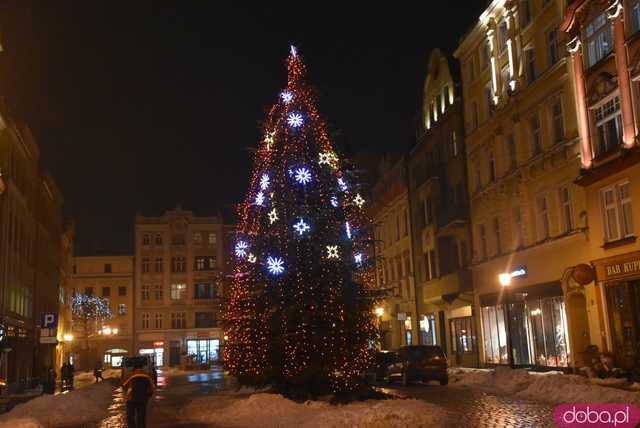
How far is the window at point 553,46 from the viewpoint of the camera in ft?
105

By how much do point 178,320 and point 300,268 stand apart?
72670 millimetres

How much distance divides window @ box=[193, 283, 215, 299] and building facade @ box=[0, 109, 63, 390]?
29.9 m

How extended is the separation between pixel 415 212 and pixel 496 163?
13.2 m

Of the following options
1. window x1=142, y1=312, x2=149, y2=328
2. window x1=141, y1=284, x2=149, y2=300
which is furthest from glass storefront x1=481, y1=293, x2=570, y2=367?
window x1=141, y1=284, x2=149, y2=300

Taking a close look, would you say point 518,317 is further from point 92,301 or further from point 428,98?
point 92,301

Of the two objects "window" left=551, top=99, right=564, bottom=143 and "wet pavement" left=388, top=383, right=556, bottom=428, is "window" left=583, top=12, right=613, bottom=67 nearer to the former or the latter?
"window" left=551, top=99, right=564, bottom=143

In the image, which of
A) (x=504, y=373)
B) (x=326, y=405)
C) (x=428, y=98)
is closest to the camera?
(x=326, y=405)

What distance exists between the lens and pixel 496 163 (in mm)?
37969

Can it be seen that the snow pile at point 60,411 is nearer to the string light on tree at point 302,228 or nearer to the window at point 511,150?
the string light on tree at point 302,228

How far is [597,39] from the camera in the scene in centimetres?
2853

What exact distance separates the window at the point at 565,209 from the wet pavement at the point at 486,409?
8435 mm

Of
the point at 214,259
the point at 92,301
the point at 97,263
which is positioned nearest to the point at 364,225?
the point at 92,301

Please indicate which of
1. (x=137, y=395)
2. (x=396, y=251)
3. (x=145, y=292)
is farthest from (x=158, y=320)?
(x=137, y=395)

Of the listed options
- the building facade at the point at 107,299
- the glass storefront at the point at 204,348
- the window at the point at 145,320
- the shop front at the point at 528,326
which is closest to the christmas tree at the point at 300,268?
the shop front at the point at 528,326
